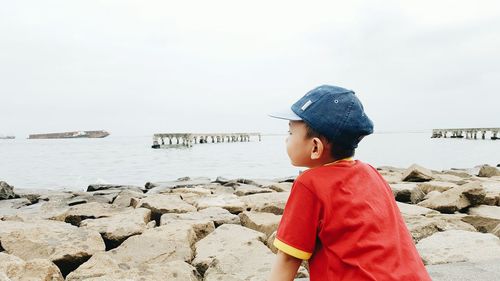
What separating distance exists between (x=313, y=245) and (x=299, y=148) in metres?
0.30

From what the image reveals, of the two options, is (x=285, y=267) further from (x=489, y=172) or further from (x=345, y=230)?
(x=489, y=172)

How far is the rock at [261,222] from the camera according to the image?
3.43 m

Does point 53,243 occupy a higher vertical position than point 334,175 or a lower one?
lower

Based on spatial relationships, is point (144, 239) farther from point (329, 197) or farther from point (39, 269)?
point (329, 197)

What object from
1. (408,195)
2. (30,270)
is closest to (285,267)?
(30,270)

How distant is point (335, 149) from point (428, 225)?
2.34m

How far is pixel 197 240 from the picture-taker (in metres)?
3.49

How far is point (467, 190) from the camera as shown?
4.25 metres

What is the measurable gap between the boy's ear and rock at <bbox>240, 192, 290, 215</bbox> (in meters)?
3.00

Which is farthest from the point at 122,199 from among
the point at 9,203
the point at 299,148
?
the point at 299,148

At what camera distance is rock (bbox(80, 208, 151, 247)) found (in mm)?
3436

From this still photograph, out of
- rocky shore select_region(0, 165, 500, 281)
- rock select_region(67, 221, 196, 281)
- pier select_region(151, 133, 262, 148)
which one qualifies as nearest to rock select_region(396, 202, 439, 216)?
rocky shore select_region(0, 165, 500, 281)

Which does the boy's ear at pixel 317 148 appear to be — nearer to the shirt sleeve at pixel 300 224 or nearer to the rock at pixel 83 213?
the shirt sleeve at pixel 300 224

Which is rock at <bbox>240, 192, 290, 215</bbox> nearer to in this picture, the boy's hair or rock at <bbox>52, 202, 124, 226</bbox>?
rock at <bbox>52, 202, 124, 226</bbox>
